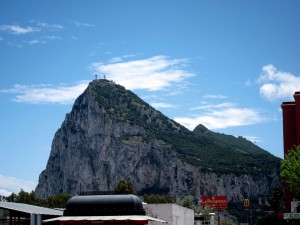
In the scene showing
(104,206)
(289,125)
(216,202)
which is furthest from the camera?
(216,202)

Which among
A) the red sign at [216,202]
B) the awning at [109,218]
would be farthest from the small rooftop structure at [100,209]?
the red sign at [216,202]

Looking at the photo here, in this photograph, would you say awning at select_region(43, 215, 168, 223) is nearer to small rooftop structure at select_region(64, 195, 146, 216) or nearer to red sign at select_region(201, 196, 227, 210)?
small rooftop structure at select_region(64, 195, 146, 216)

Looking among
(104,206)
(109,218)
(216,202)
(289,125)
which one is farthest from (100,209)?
(216,202)

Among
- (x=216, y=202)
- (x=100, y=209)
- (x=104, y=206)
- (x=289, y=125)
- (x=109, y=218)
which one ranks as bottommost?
(x=109, y=218)

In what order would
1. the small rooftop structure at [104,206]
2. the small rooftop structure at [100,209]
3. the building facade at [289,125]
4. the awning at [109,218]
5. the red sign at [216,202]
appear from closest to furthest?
the awning at [109,218] < the small rooftop structure at [100,209] < the small rooftop structure at [104,206] < the building facade at [289,125] < the red sign at [216,202]

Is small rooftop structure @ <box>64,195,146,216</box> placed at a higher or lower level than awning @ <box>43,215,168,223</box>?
higher

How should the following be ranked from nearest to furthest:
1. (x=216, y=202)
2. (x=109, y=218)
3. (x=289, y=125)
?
(x=109, y=218), (x=289, y=125), (x=216, y=202)

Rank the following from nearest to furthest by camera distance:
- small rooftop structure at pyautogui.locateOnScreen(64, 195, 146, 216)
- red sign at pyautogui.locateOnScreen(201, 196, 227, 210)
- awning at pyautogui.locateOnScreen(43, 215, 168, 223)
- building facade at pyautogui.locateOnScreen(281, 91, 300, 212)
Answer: awning at pyautogui.locateOnScreen(43, 215, 168, 223) → small rooftop structure at pyautogui.locateOnScreen(64, 195, 146, 216) → building facade at pyautogui.locateOnScreen(281, 91, 300, 212) → red sign at pyautogui.locateOnScreen(201, 196, 227, 210)

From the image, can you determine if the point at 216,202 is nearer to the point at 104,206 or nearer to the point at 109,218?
the point at 104,206

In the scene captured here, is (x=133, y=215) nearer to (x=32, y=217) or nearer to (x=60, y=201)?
(x=32, y=217)

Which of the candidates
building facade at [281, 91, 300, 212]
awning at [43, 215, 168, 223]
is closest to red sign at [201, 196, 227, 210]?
building facade at [281, 91, 300, 212]

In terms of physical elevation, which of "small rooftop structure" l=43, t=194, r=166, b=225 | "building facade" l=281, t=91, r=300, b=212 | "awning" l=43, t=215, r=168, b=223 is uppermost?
"building facade" l=281, t=91, r=300, b=212

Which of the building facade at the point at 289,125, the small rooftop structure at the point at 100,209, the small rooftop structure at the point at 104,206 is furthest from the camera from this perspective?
the building facade at the point at 289,125

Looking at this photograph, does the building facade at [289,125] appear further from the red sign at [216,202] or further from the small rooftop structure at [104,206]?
the red sign at [216,202]
